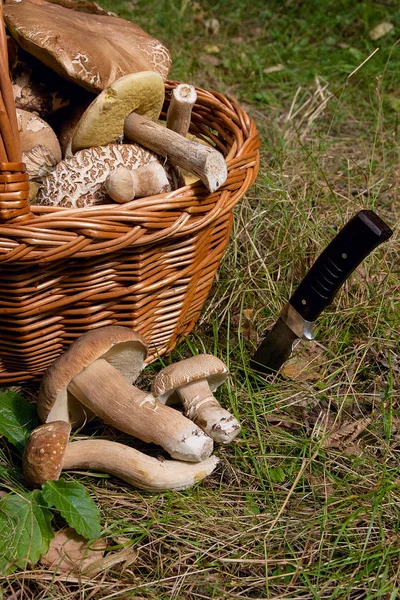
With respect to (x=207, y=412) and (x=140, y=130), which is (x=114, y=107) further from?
(x=207, y=412)

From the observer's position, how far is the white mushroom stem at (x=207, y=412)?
65.8 inches

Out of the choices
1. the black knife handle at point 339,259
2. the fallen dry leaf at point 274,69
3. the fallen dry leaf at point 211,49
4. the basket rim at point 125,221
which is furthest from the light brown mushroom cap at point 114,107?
the fallen dry leaf at point 211,49

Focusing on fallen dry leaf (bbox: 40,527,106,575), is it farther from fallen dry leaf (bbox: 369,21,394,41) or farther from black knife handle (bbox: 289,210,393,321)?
fallen dry leaf (bbox: 369,21,394,41)

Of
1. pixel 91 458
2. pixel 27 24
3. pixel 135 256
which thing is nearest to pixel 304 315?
pixel 135 256

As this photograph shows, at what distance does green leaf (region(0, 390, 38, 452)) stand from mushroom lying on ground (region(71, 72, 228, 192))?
2.29 feet

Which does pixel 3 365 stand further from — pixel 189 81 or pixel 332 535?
pixel 189 81

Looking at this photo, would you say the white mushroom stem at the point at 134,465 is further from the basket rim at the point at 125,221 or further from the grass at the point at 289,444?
the basket rim at the point at 125,221

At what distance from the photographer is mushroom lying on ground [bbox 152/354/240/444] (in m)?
1.68

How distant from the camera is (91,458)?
5.30 feet

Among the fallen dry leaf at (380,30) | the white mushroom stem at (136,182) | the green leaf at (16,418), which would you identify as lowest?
the green leaf at (16,418)

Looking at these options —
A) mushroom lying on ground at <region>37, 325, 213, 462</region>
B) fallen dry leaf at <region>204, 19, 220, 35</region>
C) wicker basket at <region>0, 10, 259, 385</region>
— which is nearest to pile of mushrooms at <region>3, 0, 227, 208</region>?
wicker basket at <region>0, 10, 259, 385</region>

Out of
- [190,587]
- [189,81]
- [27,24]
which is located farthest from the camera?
[189,81]

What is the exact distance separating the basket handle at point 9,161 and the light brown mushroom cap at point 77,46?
1.38ft

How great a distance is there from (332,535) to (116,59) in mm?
1395
